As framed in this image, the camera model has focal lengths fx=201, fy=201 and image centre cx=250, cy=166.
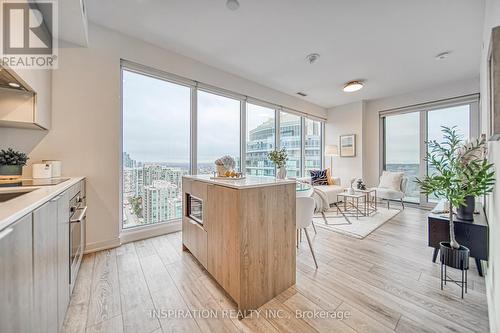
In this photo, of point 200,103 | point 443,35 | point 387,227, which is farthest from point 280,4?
point 387,227

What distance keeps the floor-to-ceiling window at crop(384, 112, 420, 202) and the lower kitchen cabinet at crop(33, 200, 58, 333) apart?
636cm

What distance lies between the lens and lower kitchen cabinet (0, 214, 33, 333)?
2.26ft

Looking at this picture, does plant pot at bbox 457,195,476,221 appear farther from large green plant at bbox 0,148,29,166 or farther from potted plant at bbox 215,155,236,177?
large green plant at bbox 0,148,29,166

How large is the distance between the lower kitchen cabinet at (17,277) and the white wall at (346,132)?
6.41m

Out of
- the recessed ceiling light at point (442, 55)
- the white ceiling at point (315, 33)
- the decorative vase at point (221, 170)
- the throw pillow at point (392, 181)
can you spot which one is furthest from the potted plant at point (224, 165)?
the throw pillow at point (392, 181)

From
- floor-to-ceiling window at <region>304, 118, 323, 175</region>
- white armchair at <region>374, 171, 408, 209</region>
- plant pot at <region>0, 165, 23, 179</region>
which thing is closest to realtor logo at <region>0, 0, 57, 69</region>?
plant pot at <region>0, 165, 23, 179</region>

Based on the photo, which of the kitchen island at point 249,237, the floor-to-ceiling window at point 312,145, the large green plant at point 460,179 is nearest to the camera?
the kitchen island at point 249,237

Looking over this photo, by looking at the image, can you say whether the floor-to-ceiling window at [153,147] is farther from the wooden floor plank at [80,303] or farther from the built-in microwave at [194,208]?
the built-in microwave at [194,208]

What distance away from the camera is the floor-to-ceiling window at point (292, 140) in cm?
535

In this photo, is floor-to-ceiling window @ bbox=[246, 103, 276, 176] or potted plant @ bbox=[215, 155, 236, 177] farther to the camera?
floor-to-ceiling window @ bbox=[246, 103, 276, 176]

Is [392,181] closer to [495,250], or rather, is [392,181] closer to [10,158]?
[495,250]

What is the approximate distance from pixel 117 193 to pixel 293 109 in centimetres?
448

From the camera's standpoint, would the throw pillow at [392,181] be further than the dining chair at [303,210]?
Yes

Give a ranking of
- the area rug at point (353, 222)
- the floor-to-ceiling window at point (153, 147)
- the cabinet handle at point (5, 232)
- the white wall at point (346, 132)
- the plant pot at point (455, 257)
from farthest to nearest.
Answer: the white wall at point (346, 132) → the area rug at point (353, 222) → the floor-to-ceiling window at point (153, 147) → the plant pot at point (455, 257) → the cabinet handle at point (5, 232)
